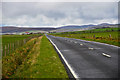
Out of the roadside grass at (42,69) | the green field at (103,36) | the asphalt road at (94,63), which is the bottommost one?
the roadside grass at (42,69)

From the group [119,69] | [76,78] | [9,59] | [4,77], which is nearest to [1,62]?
[9,59]

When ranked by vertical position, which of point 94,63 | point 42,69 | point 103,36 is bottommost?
point 42,69

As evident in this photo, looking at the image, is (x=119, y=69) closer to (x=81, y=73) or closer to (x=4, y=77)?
(x=81, y=73)

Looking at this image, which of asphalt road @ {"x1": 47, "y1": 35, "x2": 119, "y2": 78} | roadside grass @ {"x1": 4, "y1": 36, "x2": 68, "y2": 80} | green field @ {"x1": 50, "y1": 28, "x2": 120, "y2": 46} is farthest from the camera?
green field @ {"x1": 50, "y1": 28, "x2": 120, "y2": 46}

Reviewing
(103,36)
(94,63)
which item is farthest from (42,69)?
(103,36)

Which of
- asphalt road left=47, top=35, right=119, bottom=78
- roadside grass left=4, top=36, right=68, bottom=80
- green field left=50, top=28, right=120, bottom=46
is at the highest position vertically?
green field left=50, top=28, right=120, bottom=46

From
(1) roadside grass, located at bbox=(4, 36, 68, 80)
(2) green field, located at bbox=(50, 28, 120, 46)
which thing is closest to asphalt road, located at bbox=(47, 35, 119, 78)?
(1) roadside grass, located at bbox=(4, 36, 68, 80)

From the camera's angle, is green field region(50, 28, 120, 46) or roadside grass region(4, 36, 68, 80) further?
green field region(50, 28, 120, 46)

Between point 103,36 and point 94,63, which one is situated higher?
point 103,36

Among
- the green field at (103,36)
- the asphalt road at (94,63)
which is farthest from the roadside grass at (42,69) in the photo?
the green field at (103,36)

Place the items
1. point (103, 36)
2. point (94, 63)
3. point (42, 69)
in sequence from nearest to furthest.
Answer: point (42, 69) → point (94, 63) → point (103, 36)

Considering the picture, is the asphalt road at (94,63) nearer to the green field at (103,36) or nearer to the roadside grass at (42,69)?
the roadside grass at (42,69)

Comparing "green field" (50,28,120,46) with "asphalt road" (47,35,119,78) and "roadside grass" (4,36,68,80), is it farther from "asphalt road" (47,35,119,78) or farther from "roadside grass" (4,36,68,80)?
"roadside grass" (4,36,68,80)

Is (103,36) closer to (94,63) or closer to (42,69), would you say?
(94,63)
